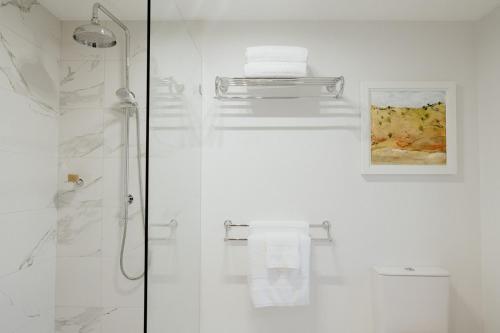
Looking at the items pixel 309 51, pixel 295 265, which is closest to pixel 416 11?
pixel 309 51

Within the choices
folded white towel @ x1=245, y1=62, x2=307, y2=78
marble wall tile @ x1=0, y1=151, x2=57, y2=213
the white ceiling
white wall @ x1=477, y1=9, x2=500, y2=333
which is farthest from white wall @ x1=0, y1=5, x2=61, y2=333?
white wall @ x1=477, y1=9, x2=500, y2=333

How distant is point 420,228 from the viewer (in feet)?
6.80

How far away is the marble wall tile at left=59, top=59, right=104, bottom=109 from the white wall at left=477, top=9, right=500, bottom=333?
7.52 ft

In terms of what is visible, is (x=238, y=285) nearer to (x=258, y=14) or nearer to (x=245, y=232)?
(x=245, y=232)

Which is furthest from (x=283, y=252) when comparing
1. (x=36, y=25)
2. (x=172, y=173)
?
(x=36, y=25)

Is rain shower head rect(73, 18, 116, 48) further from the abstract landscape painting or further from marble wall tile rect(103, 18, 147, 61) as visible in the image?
the abstract landscape painting

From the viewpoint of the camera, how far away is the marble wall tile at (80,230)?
1891 millimetres

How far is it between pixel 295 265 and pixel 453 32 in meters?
1.75

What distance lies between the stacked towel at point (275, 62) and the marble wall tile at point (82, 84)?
0.88m

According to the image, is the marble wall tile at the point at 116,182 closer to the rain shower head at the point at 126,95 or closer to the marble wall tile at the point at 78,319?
the rain shower head at the point at 126,95

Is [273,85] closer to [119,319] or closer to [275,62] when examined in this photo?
[275,62]

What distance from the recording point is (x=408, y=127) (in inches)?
81.7

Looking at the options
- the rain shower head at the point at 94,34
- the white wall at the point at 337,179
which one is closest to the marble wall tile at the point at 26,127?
the rain shower head at the point at 94,34

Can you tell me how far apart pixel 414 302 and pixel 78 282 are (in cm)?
193
